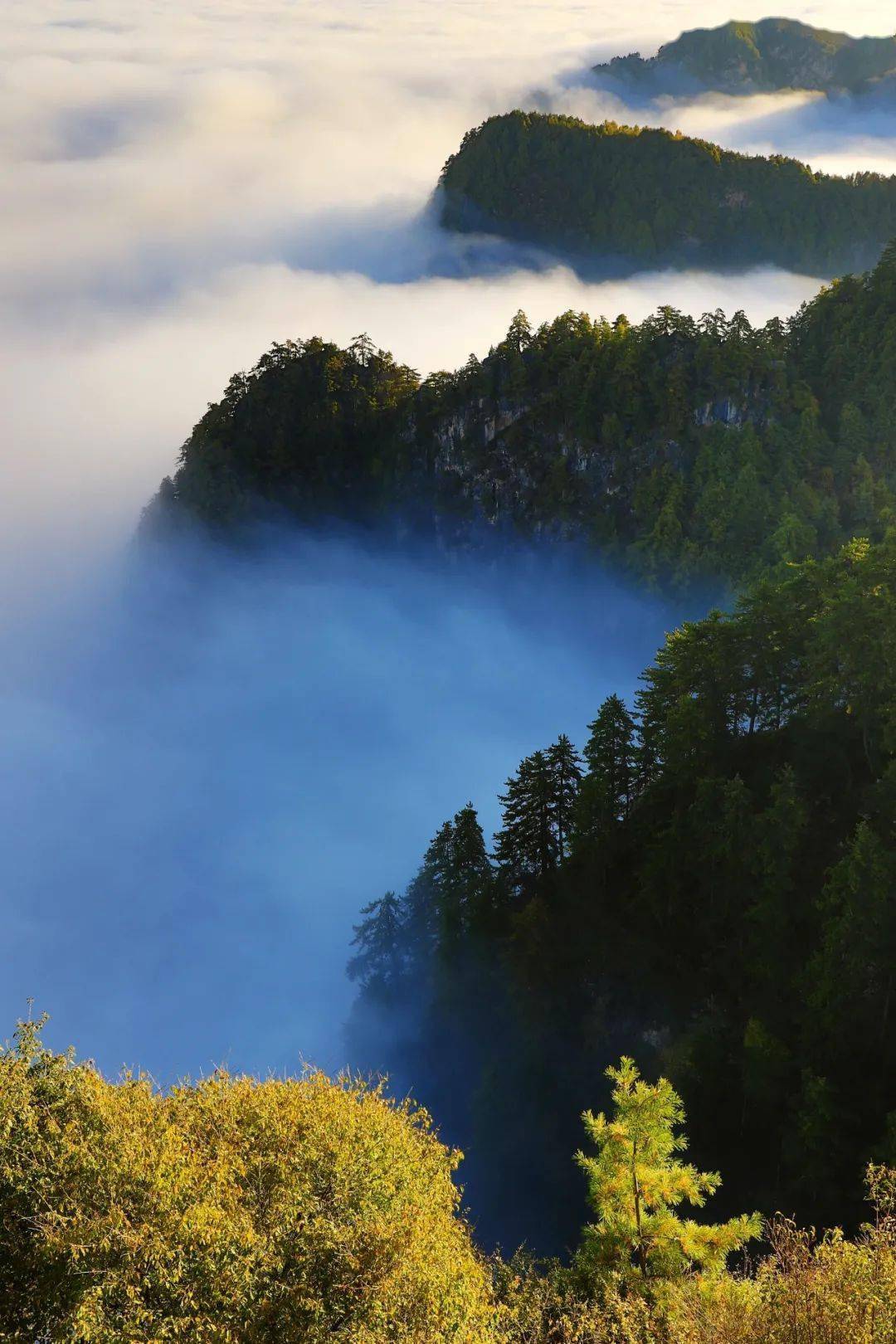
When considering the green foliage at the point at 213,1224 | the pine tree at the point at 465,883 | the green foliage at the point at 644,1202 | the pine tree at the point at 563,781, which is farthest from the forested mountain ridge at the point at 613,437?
the green foliage at the point at 213,1224

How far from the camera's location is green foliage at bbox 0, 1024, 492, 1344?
21656 millimetres

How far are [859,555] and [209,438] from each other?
101 m

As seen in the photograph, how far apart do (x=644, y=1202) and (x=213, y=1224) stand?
1215 centimetres

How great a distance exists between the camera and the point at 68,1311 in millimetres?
22062

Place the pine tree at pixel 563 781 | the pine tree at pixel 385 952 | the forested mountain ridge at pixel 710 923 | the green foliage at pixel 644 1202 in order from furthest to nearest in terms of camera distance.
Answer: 1. the pine tree at pixel 385 952
2. the pine tree at pixel 563 781
3. the forested mountain ridge at pixel 710 923
4. the green foliage at pixel 644 1202

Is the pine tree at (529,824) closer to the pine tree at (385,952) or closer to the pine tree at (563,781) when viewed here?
the pine tree at (563,781)

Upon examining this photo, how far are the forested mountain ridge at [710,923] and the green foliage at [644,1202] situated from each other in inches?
485

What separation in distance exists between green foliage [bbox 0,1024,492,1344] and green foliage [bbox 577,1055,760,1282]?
12.8 ft

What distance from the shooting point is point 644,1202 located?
2905 cm

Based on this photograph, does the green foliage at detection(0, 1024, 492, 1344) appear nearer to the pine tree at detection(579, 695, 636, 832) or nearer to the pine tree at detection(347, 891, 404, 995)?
the pine tree at detection(579, 695, 636, 832)

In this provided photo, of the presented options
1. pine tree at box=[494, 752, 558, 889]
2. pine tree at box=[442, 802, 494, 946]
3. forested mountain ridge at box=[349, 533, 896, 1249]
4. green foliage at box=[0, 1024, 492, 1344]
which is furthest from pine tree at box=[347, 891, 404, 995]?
green foliage at box=[0, 1024, 492, 1344]

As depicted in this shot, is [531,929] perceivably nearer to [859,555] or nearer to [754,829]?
[754,829]

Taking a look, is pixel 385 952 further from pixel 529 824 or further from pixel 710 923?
pixel 710 923

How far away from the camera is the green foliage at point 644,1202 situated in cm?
2859
